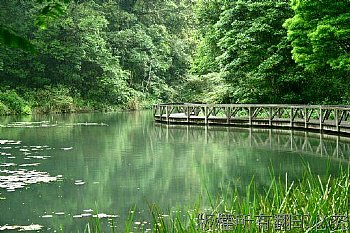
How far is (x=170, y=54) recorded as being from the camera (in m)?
55.7

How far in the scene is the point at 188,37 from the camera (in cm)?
5869

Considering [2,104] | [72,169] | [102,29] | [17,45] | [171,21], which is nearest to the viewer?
[17,45]

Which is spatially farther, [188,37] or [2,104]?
[188,37]

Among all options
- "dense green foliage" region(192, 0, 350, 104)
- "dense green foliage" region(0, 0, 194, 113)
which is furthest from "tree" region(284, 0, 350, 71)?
"dense green foliage" region(0, 0, 194, 113)

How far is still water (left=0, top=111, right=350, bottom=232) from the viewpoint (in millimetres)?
8570

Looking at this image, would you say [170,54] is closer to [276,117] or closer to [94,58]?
[94,58]

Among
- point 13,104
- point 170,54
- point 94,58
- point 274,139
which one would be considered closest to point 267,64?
point 274,139

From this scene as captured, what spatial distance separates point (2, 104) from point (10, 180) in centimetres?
2794

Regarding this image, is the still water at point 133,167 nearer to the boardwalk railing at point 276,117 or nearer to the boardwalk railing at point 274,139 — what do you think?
the boardwalk railing at point 274,139

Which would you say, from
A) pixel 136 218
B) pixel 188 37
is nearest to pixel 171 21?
pixel 188 37

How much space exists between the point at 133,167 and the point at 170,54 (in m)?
43.1

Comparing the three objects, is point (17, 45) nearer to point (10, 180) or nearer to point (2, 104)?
point (10, 180)

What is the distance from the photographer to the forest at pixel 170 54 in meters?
20.8

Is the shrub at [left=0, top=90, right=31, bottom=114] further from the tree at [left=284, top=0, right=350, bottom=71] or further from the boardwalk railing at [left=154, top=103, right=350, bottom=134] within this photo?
the tree at [left=284, top=0, right=350, bottom=71]
